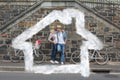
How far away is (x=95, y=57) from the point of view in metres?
18.9

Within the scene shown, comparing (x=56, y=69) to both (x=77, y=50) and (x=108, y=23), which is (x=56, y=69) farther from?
(x=108, y=23)

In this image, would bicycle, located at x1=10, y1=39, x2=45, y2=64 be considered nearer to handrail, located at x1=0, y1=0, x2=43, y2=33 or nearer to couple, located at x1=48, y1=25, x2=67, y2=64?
couple, located at x1=48, y1=25, x2=67, y2=64

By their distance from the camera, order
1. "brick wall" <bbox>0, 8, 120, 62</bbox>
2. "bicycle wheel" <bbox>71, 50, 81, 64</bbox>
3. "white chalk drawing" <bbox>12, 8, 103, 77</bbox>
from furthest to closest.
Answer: "brick wall" <bbox>0, 8, 120, 62</bbox>, "white chalk drawing" <bbox>12, 8, 103, 77</bbox>, "bicycle wheel" <bbox>71, 50, 81, 64</bbox>

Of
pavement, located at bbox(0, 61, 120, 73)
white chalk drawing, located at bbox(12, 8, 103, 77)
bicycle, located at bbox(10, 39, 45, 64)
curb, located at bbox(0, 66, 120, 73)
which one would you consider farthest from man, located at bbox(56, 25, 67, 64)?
curb, located at bbox(0, 66, 120, 73)

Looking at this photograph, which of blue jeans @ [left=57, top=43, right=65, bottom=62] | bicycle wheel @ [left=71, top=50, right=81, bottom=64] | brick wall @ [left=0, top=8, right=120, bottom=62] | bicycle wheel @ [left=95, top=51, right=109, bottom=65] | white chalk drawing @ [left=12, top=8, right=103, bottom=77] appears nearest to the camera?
blue jeans @ [left=57, top=43, right=65, bottom=62]

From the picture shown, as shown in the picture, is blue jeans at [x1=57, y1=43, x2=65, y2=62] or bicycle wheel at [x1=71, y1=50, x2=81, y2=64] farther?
bicycle wheel at [x1=71, y1=50, x2=81, y2=64]

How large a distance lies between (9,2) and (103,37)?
5.16 meters

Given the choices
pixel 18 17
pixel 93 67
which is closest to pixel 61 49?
pixel 93 67

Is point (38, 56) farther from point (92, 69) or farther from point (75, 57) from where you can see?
point (92, 69)

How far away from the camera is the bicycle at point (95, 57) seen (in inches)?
744

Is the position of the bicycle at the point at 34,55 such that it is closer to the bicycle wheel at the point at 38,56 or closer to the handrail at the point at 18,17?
the bicycle wheel at the point at 38,56

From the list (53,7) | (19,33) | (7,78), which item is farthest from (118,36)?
(7,78)

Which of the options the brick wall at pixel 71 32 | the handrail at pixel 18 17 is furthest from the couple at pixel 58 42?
the handrail at pixel 18 17

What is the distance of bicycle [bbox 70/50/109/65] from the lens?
Answer: 1891 centimetres
